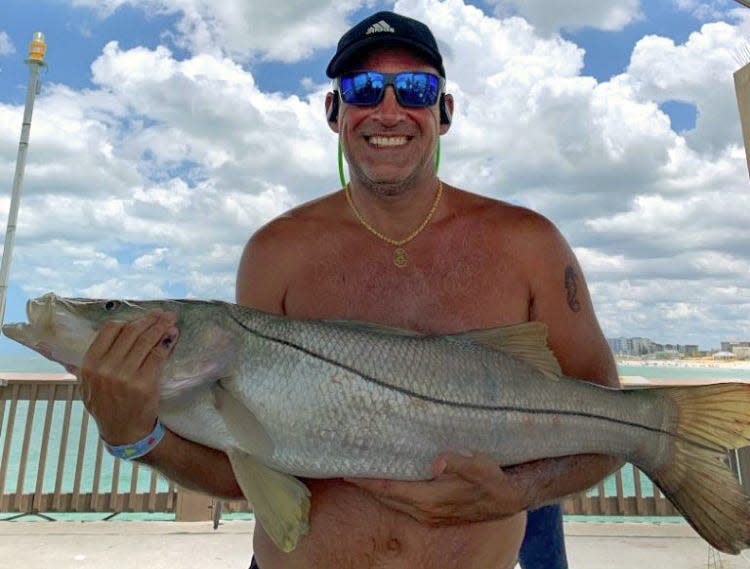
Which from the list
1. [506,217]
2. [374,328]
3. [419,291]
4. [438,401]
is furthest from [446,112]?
[438,401]

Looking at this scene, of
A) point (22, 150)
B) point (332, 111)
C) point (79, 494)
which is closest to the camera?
point (332, 111)

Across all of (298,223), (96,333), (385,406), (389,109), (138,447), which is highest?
(389,109)

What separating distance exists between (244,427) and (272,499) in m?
0.23

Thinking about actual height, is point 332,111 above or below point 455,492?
above

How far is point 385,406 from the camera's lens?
5.35ft

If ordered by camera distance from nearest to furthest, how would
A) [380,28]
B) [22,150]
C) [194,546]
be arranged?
[380,28] → [194,546] → [22,150]

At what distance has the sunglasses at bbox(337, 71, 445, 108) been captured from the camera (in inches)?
81.7

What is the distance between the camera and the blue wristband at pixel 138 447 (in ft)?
5.29

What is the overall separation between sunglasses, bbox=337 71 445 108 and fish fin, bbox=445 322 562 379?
0.86 m

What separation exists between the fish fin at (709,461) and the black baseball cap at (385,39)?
1.42m

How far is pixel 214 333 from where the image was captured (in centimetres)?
169

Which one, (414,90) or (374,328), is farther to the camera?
(414,90)

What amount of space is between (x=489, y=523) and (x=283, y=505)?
2.18ft

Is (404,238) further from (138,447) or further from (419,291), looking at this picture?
(138,447)
